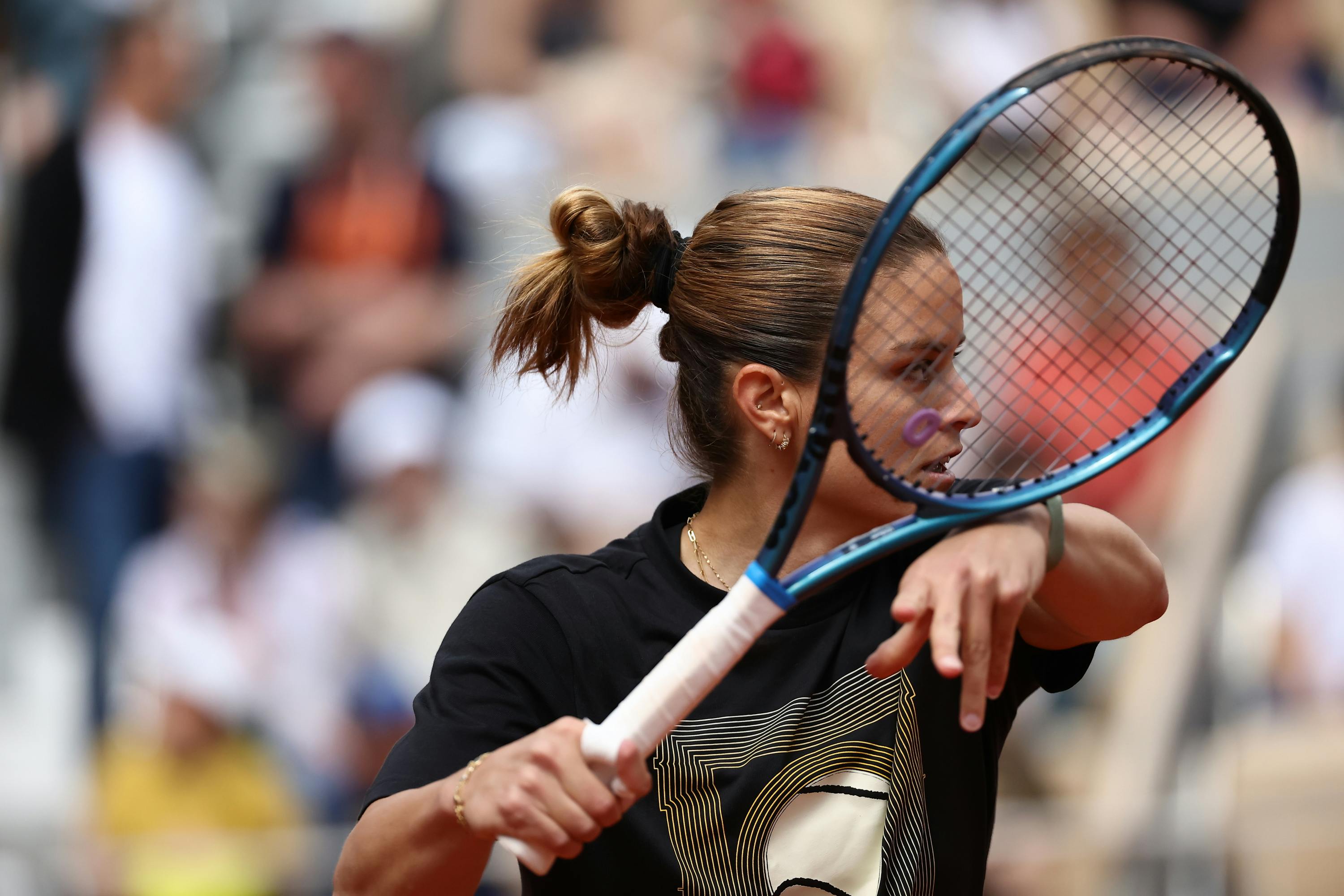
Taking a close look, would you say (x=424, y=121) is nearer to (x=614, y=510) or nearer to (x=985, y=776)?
(x=614, y=510)

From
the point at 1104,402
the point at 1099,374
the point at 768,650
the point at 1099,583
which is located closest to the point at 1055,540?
the point at 1099,583

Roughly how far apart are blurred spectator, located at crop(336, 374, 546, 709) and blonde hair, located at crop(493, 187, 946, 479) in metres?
2.86

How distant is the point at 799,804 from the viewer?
1.47 meters

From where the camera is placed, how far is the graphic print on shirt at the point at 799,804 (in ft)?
4.77

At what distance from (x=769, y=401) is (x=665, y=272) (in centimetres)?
23

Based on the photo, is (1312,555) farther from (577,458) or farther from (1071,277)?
(1071,277)

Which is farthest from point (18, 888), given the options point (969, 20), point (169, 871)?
point (969, 20)

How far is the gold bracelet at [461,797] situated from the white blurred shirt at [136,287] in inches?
142

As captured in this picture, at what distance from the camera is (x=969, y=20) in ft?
16.9

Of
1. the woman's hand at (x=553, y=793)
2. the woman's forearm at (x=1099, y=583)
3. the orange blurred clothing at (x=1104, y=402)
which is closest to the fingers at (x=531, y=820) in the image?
the woman's hand at (x=553, y=793)

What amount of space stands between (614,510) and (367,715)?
1046 mm

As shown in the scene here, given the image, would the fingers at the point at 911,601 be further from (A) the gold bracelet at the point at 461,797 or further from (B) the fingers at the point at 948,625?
(A) the gold bracelet at the point at 461,797

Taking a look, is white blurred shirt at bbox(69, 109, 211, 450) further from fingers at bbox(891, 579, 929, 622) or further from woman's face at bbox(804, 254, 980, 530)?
fingers at bbox(891, 579, 929, 622)

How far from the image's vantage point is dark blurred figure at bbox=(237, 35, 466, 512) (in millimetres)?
4648
